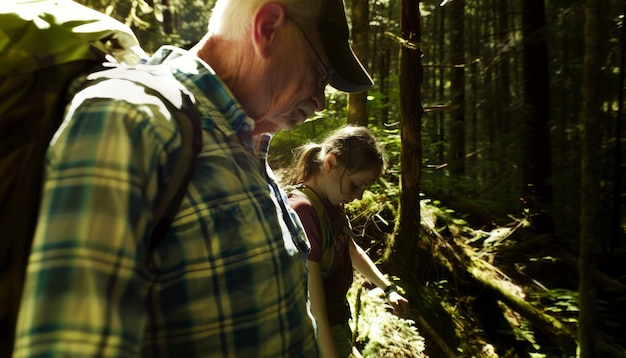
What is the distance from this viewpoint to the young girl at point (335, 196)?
232 centimetres

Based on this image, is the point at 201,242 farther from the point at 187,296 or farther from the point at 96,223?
the point at 96,223

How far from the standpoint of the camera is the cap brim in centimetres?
131

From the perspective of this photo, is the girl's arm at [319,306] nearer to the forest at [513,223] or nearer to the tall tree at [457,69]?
the forest at [513,223]

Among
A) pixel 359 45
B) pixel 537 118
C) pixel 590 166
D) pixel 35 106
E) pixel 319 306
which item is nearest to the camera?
pixel 35 106

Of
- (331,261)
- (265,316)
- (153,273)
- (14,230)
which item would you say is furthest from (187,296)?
(331,261)

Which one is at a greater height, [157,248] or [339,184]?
[157,248]

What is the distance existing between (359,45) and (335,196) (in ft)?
18.2

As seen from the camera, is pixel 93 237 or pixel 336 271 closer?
pixel 93 237

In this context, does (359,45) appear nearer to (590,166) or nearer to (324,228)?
(590,166)

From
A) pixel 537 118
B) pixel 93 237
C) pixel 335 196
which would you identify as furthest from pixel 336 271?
pixel 537 118

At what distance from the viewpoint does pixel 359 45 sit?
7.41 m

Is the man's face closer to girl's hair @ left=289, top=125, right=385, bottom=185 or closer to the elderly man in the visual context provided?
the elderly man

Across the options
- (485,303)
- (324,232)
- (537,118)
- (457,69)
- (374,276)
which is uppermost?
(457,69)

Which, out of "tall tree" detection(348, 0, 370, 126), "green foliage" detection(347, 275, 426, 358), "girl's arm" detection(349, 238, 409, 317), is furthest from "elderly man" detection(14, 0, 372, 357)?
"tall tree" detection(348, 0, 370, 126)
